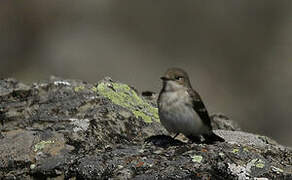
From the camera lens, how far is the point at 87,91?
10508mm

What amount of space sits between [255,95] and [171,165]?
18.6m

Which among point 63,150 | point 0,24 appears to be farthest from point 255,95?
point 63,150

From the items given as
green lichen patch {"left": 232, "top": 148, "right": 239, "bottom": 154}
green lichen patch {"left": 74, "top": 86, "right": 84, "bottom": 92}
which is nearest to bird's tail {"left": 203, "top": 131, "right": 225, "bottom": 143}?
green lichen patch {"left": 232, "top": 148, "right": 239, "bottom": 154}

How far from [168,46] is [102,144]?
19614mm

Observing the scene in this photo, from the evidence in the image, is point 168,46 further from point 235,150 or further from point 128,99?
point 235,150

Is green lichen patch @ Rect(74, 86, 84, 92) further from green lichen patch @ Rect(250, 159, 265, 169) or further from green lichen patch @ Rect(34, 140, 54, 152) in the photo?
green lichen patch @ Rect(250, 159, 265, 169)

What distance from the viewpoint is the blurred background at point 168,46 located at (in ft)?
84.1

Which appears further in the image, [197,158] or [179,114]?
[179,114]

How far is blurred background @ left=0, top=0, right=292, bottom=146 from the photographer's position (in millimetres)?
25641

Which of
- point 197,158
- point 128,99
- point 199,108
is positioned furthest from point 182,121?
point 128,99

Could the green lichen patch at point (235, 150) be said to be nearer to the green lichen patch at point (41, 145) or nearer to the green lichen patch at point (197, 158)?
the green lichen patch at point (197, 158)

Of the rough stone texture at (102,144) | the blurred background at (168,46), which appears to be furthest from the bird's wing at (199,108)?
the blurred background at (168,46)

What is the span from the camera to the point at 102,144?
9055mm

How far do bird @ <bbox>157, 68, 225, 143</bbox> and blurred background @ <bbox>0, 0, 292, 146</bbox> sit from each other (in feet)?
46.0
